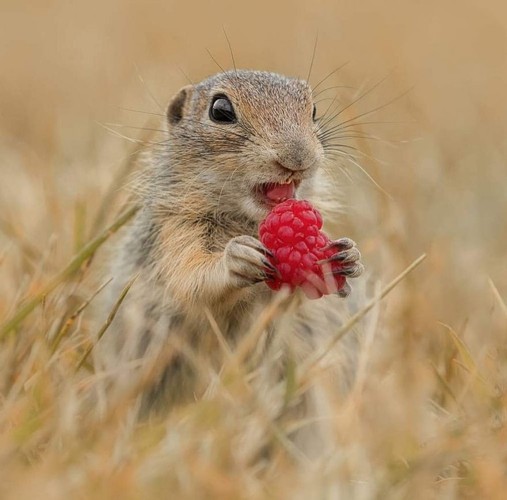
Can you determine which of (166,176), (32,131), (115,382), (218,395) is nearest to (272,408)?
(218,395)

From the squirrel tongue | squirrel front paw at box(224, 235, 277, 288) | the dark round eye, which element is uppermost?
the dark round eye

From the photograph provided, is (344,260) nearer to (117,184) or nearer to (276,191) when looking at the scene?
(276,191)

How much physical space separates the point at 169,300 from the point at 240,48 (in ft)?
18.5

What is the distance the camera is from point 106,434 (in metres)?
3.07

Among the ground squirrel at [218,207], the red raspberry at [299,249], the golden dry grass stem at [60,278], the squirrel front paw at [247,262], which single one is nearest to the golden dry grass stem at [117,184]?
the ground squirrel at [218,207]

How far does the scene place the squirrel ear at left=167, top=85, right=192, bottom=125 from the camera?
4949 millimetres

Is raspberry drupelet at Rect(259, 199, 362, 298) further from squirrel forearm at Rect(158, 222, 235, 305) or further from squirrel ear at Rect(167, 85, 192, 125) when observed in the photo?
squirrel ear at Rect(167, 85, 192, 125)

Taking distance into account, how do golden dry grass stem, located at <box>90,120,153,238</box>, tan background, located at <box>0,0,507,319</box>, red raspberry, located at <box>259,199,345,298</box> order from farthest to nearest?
tan background, located at <box>0,0,507,319</box>
golden dry grass stem, located at <box>90,120,153,238</box>
red raspberry, located at <box>259,199,345,298</box>

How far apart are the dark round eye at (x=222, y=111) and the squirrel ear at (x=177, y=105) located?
1.44 ft

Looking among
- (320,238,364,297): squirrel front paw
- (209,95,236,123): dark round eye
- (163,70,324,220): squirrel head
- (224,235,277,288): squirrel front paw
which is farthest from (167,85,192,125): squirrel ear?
(320,238,364,297): squirrel front paw

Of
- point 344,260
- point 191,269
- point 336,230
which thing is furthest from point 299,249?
point 336,230

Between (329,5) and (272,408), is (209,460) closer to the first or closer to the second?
(272,408)

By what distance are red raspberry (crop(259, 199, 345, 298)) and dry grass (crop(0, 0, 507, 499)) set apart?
0.27 meters

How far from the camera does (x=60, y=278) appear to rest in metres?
3.90
